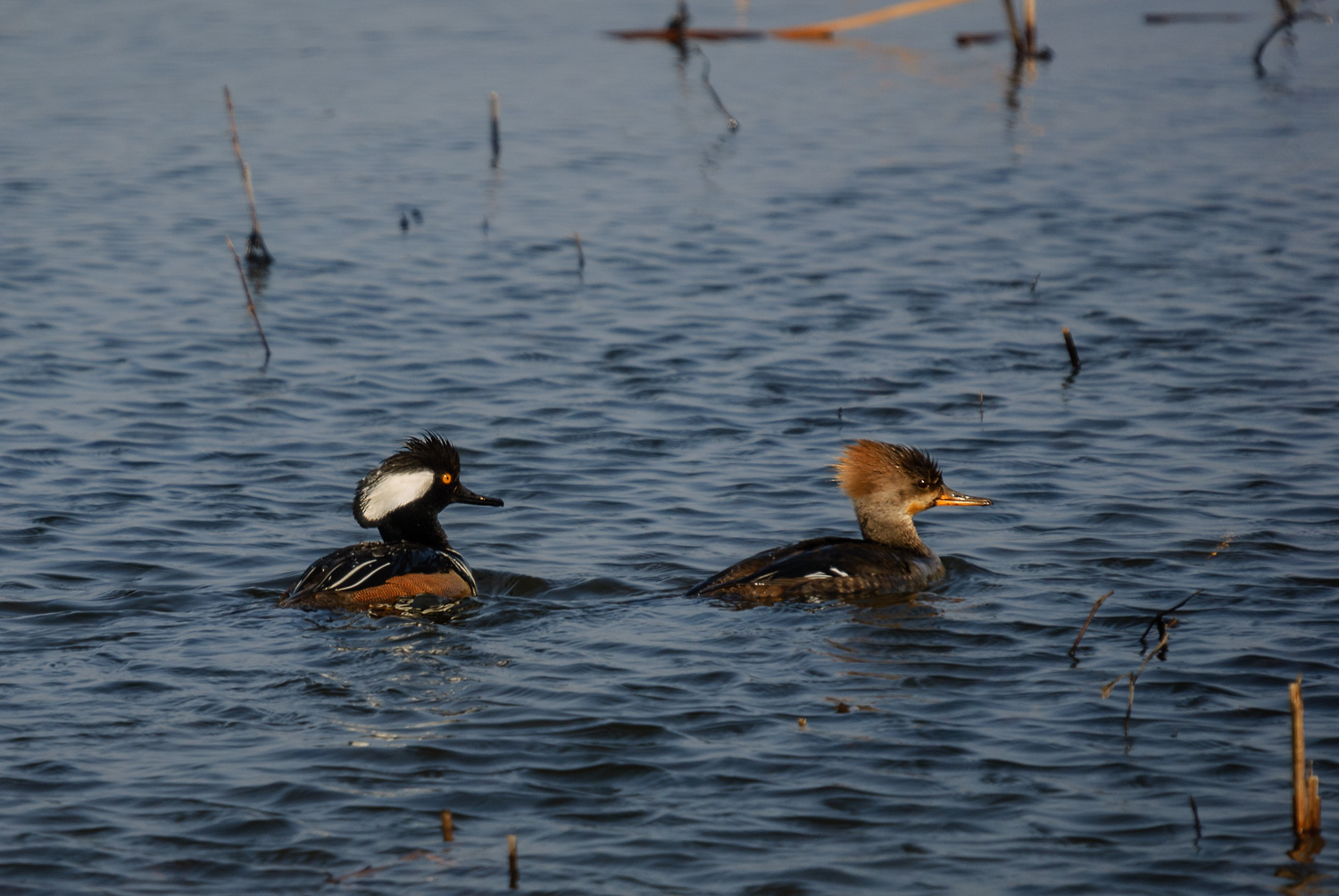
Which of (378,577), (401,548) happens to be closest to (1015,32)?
(401,548)

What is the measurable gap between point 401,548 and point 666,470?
2.64 metres

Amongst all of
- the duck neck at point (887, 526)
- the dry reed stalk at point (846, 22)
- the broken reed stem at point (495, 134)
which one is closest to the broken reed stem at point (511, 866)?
the duck neck at point (887, 526)

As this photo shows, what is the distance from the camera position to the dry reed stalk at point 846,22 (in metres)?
23.9

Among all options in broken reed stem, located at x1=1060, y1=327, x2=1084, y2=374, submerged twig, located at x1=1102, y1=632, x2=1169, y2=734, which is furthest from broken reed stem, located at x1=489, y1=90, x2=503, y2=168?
submerged twig, located at x1=1102, y1=632, x2=1169, y2=734

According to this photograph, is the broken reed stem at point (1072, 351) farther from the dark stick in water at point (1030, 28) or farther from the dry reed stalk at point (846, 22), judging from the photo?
the dark stick in water at point (1030, 28)

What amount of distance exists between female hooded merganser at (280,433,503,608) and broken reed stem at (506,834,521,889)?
9.83ft

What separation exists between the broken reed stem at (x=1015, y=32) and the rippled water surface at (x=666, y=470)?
86 cm

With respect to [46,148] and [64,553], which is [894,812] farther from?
[46,148]

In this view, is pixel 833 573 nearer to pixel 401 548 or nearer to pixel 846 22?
pixel 401 548

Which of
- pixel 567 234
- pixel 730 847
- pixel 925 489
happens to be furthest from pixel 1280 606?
pixel 567 234

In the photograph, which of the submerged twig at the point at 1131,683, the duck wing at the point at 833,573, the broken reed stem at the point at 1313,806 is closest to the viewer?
the broken reed stem at the point at 1313,806

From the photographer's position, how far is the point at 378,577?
8594 millimetres

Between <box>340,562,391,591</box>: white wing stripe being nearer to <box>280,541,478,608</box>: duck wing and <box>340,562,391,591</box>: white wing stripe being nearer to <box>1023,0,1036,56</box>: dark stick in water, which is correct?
<box>280,541,478,608</box>: duck wing

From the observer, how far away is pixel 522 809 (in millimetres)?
6293
